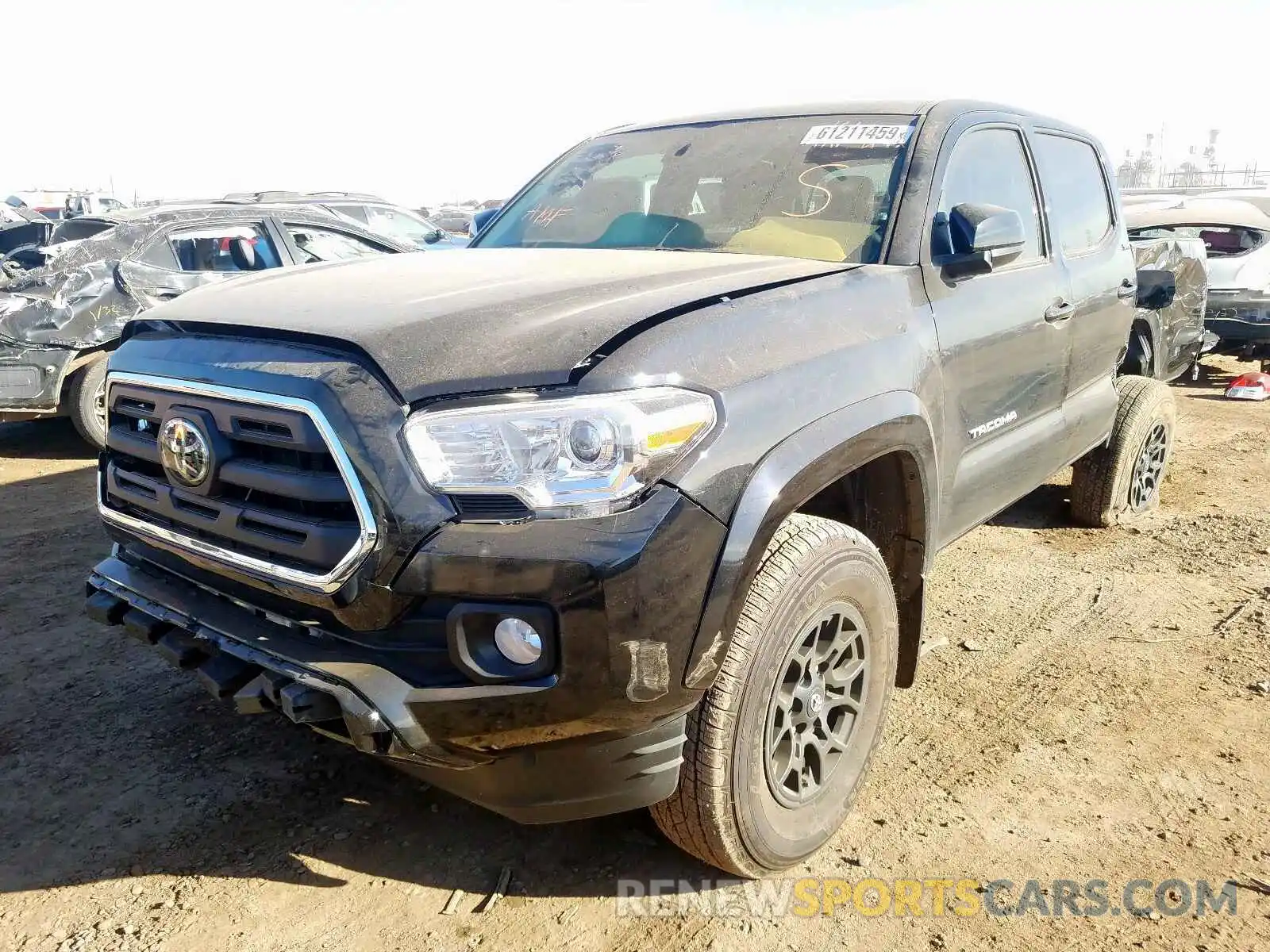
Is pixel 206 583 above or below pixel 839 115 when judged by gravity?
below

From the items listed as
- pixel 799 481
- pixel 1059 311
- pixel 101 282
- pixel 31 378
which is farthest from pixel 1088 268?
pixel 31 378

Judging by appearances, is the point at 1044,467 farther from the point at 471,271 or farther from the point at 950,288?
the point at 471,271

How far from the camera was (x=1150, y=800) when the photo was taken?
2.76m

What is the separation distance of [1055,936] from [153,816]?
2.35 m

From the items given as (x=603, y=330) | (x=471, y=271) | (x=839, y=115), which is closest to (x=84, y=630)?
(x=471, y=271)

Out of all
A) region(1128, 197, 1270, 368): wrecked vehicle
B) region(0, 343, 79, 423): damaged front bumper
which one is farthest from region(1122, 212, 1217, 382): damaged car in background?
region(0, 343, 79, 423): damaged front bumper

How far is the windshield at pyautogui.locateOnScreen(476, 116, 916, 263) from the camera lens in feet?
9.80

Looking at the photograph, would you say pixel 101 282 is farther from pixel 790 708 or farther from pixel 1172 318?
→ pixel 1172 318

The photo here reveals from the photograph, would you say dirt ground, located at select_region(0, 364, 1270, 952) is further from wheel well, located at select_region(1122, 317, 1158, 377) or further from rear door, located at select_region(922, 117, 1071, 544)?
wheel well, located at select_region(1122, 317, 1158, 377)

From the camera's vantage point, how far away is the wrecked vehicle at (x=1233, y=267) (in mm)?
8891

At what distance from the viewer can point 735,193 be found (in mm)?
3230

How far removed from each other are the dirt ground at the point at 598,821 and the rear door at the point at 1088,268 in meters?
0.89

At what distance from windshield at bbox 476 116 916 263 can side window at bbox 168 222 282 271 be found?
3.88 m

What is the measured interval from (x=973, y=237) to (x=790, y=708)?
1.48 metres
